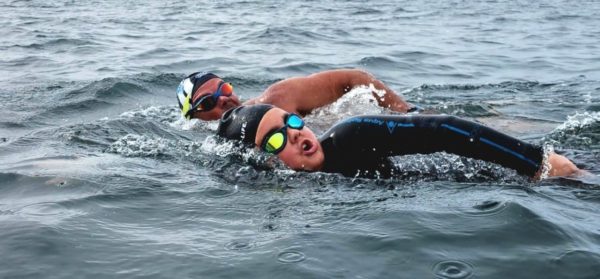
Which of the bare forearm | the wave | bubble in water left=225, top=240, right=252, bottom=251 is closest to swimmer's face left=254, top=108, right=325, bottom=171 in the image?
bubble in water left=225, top=240, right=252, bottom=251

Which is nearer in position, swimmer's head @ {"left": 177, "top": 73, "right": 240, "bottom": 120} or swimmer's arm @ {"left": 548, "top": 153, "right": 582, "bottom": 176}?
swimmer's arm @ {"left": 548, "top": 153, "right": 582, "bottom": 176}

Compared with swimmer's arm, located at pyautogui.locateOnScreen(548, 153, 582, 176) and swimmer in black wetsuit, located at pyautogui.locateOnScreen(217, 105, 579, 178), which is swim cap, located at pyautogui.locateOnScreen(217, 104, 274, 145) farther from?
swimmer's arm, located at pyautogui.locateOnScreen(548, 153, 582, 176)

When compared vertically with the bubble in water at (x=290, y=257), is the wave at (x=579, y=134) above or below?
below

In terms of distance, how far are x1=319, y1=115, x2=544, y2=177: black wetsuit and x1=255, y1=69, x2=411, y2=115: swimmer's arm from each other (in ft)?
5.23

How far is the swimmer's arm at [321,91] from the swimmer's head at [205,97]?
627 mm

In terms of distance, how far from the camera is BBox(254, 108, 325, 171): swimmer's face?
4.81m

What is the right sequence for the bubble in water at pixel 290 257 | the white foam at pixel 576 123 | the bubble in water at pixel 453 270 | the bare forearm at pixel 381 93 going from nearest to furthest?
the bubble in water at pixel 453 270, the bubble in water at pixel 290 257, the white foam at pixel 576 123, the bare forearm at pixel 381 93

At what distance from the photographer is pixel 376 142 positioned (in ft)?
14.9

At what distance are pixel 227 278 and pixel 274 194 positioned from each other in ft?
4.48

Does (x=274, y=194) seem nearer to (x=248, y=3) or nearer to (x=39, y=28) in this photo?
(x=39, y=28)

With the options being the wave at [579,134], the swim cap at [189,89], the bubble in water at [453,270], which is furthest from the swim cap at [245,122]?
the wave at [579,134]

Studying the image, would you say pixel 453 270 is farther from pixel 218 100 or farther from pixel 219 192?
pixel 218 100

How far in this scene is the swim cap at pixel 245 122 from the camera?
5.05 meters

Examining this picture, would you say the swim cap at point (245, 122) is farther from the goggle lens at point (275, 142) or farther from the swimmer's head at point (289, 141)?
the goggle lens at point (275, 142)
